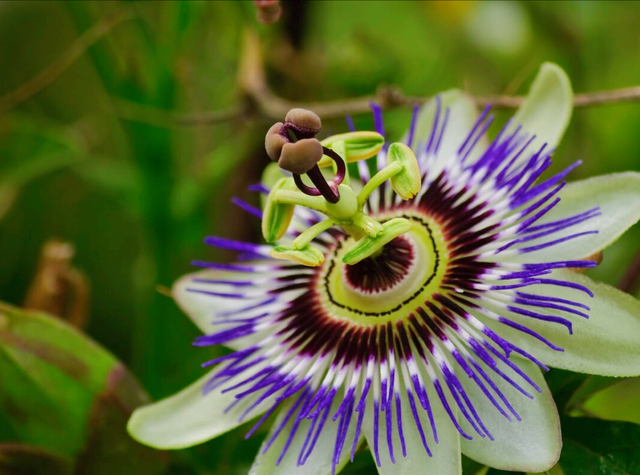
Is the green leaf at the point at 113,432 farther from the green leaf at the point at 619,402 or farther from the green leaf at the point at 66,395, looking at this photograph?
the green leaf at the point at 619,402

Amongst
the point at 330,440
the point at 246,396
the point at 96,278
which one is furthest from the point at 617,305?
the point at 96,278

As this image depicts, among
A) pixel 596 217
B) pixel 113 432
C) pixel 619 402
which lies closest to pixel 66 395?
pixel 113 432

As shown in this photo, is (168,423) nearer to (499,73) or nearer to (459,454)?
(459,454)

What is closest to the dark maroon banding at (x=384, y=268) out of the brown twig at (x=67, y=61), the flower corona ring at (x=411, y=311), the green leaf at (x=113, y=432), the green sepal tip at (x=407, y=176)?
the flower corona ring at (x=411, y=311)

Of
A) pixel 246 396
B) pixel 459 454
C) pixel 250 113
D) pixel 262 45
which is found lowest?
pixel 459 454

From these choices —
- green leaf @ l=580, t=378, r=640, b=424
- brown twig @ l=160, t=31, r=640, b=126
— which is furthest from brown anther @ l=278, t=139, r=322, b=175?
green leaf @ l=580, t=378, r=640, b=424

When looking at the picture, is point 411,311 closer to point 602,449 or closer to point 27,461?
point 602,449
